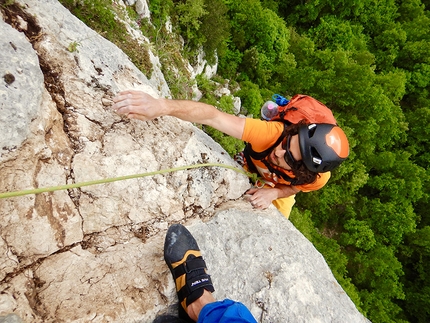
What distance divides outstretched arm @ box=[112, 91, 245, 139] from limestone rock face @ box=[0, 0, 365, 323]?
0.24m

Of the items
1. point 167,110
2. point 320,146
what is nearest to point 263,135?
point 320,146

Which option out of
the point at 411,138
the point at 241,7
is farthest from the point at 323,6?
the point at 411,138

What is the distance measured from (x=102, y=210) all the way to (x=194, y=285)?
1143 millimetres

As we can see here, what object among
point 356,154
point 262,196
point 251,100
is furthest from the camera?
point 356,154

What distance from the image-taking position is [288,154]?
11.7ft

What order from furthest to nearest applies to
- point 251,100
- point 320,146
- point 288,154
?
point 251,100, point 288,154, point 320,146

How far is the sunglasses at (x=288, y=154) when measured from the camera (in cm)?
356

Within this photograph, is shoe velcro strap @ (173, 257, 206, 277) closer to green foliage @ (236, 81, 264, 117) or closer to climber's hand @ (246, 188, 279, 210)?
climber's hand @ (246, 188, 279, 210)

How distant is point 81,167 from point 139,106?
2.58ft

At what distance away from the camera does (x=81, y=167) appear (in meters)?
2.76

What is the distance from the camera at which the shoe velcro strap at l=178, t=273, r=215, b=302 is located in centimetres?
288

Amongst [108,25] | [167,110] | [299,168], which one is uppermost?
[167,110]

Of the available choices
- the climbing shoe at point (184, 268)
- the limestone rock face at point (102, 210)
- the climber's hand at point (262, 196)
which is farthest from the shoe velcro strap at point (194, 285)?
the climber's hand at point (262, 196)

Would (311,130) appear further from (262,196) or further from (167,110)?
(167,110)
